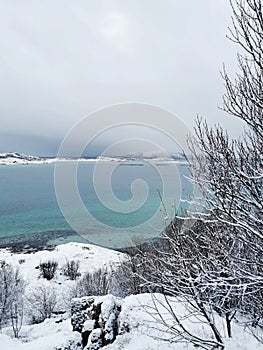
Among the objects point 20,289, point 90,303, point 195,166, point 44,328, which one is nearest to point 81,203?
point 20,289

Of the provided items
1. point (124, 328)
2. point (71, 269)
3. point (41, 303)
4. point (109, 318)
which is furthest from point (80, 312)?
point (71, 269)

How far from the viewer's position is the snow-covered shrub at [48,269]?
1120 inches

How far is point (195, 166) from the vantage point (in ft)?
15.4

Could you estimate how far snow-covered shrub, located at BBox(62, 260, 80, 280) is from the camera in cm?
2898

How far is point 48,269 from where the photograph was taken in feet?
94.2

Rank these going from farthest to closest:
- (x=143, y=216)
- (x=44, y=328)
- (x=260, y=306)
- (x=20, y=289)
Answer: (x=143, y=216), (x=20, y=289), (x=44, y=328), (x=260, y=306)

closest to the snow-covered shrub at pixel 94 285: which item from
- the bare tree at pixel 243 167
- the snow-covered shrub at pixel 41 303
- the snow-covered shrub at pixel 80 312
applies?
the snow-covered shrub at pixel 41 303

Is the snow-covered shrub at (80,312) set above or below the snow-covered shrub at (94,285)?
above

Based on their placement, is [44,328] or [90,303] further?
[44,328]

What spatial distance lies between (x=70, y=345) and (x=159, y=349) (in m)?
4.54

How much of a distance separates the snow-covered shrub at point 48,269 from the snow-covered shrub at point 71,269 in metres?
1.14

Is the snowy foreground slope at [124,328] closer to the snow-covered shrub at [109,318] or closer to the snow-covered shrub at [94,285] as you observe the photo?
the snow-covered shrub at [109,318]

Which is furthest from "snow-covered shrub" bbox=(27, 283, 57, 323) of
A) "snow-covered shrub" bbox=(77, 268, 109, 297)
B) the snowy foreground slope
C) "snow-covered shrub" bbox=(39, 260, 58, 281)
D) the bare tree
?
the bare tree

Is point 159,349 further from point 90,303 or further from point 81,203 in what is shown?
point 81,203
